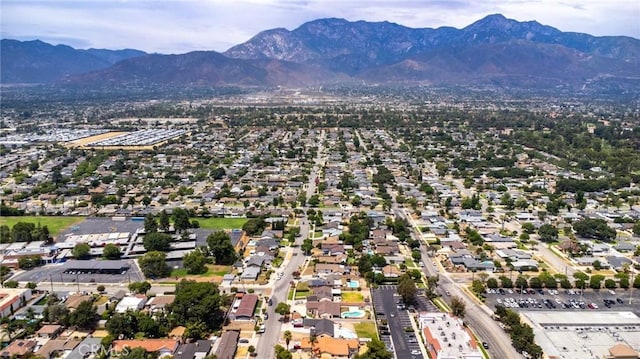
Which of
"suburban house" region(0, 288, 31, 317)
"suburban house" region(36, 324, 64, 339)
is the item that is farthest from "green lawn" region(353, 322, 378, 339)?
"suburban house" region(0, 288, 31, 317)

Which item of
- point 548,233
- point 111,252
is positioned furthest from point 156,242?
point 548,233

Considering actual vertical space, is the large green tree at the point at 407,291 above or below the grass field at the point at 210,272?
above

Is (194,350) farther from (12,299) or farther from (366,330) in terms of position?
(12,299)

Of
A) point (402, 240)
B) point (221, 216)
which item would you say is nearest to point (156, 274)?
point (221, 216)

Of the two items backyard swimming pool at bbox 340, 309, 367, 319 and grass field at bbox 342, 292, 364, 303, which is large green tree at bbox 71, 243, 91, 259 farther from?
backyard swimming pool at bbox 340, 309, 367, 319

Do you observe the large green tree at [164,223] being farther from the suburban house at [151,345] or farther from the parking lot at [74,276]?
the suburban house at [151,345]

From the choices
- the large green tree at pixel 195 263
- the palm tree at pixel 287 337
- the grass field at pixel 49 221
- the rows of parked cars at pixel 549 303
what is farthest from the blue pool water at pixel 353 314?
the grass field at pixel 49 221
